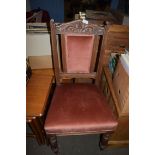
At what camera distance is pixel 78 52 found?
1.32m

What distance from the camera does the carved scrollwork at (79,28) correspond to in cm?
120

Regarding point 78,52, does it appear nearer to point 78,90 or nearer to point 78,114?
point 78,90

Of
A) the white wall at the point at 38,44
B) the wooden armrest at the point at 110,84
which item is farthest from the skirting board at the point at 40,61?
the wooden armrest at the point at 110,84

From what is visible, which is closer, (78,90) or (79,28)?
(79,28)

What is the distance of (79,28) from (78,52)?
184 millimetres

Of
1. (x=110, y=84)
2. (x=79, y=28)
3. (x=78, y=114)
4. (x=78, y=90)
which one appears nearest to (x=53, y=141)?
(x=78, y=114)

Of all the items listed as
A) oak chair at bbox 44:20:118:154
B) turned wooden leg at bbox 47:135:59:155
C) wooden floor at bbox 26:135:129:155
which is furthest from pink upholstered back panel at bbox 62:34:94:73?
wooden floor at bbox 26:135:129:155

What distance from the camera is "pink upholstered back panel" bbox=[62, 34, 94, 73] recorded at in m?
1.27

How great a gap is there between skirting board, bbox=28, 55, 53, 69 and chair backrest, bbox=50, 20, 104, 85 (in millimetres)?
115
